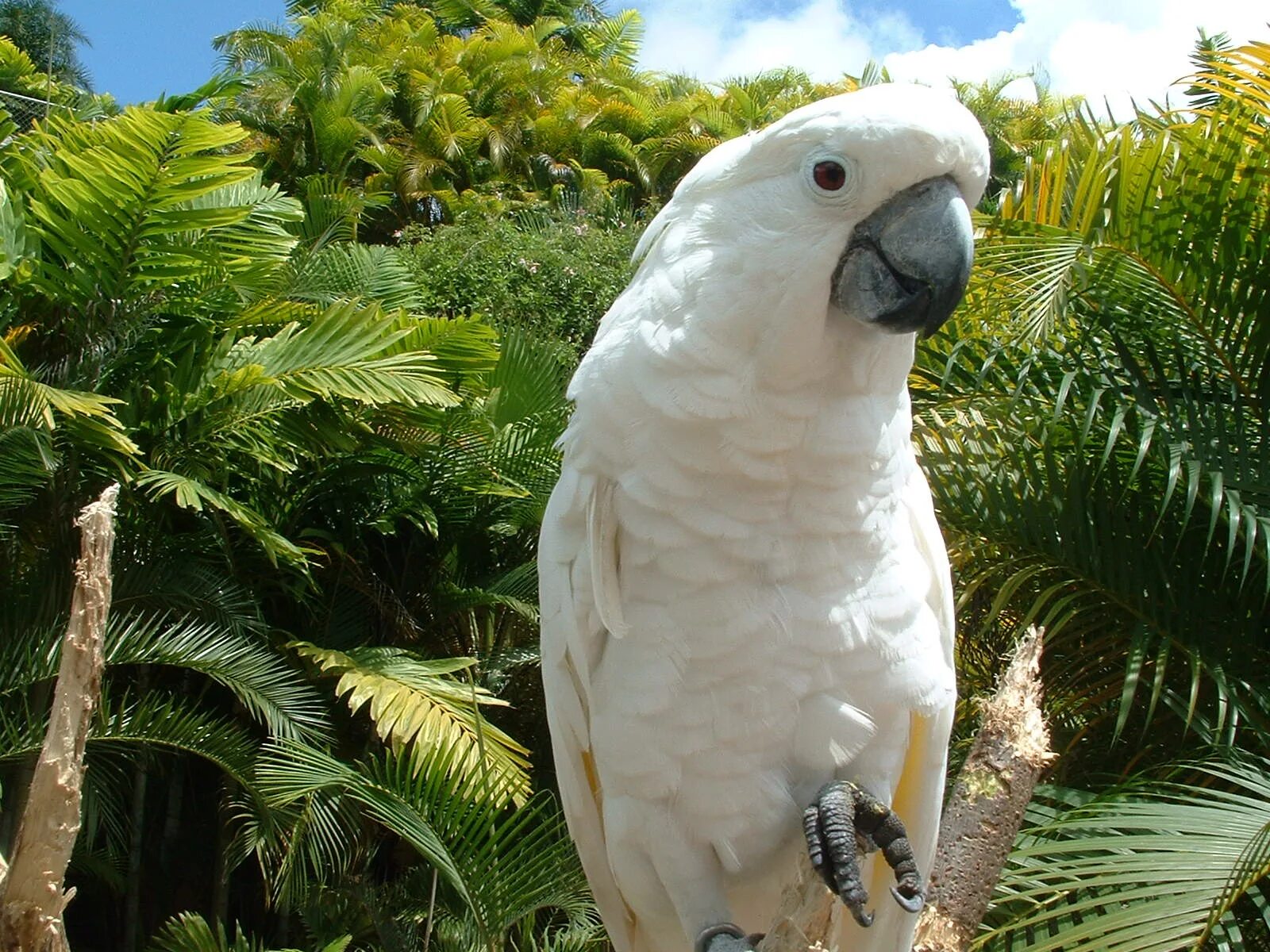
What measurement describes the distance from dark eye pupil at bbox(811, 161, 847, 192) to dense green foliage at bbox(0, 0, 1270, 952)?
1612mm

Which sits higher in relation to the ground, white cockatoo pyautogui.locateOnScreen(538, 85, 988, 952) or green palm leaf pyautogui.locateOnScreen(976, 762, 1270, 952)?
white cockatoo pyautogui.locateOnScreen(538, 85, 988, 952)

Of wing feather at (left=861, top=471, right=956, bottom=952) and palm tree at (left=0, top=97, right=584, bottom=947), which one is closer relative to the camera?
wing feather at (left=861, top=471, right=956, bottom=952)

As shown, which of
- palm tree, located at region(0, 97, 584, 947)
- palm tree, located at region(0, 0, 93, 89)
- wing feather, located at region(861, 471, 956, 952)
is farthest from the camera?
palm tree, located at region(0, 0, 93, 89)

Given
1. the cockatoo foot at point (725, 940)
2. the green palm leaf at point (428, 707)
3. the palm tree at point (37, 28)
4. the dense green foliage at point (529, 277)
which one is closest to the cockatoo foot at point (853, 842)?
the cockatoo foot at point (725, 940)

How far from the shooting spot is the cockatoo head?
1393mm

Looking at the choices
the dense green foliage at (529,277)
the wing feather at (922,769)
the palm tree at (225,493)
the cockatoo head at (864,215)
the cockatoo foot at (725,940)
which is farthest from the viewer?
the dense green foliage at (529,277)

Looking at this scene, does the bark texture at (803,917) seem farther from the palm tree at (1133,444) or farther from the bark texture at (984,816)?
the palm tree at (1133,444)

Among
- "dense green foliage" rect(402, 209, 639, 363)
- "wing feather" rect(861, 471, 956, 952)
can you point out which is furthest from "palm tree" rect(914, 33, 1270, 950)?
"dense green foliage" rect(402, 209, 639, 363)

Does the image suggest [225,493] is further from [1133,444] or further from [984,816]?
[1133,444]

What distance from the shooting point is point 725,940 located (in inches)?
61.3

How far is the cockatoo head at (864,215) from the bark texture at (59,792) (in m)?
1.08

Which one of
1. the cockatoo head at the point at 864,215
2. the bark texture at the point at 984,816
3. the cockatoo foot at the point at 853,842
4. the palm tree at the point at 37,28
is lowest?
the bark texture at the point at 984,816

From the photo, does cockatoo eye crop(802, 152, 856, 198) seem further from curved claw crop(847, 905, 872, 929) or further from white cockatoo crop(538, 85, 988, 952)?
curved claw crop(847, 905, 872, 929)

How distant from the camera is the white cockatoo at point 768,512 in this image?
4.68ft
